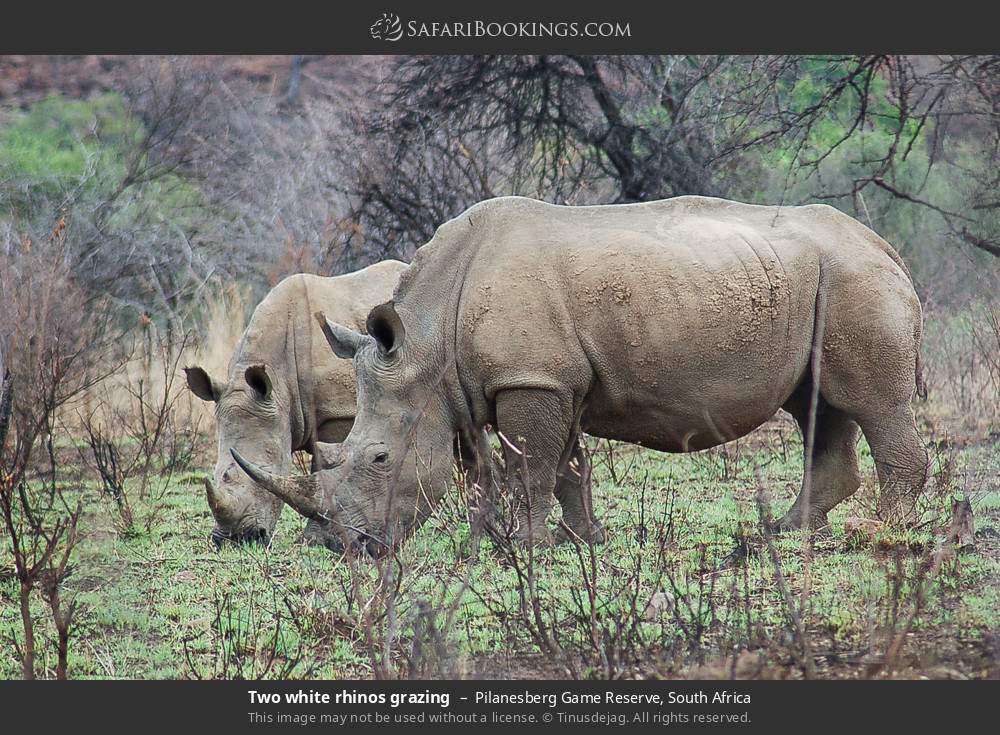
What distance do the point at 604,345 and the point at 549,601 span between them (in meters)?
1.68

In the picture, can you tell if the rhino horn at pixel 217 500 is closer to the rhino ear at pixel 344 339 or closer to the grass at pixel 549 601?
the grass at pixel 549 601

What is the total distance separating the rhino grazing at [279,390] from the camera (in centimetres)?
792

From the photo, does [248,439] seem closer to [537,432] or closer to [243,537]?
[243,537]

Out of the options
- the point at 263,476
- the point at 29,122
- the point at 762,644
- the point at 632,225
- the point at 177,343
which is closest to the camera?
the point at 762,644

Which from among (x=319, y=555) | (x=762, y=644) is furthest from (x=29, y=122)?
(x=762, y=644)

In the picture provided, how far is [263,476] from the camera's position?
6836 millimetres

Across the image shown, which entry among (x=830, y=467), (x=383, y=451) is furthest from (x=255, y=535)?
(x=830, y=467)

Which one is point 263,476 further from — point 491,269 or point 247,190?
point 247,190

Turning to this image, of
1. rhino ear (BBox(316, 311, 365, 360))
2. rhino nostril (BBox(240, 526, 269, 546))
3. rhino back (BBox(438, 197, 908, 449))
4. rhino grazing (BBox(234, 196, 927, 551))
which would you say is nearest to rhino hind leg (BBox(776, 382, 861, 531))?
rhino grazing (BBox(234, 196, 927, 551))

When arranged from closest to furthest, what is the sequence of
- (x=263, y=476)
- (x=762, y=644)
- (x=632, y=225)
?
(x=762, y=644), (x=263, y=476), (x=632, y=225)

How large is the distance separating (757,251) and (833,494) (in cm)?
144

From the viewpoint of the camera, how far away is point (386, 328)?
7180mm

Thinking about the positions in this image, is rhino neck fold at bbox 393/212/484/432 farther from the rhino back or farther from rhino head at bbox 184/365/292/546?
rhino head at bbox 184/365/292/546

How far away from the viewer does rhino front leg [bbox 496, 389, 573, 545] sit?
23.0ft
